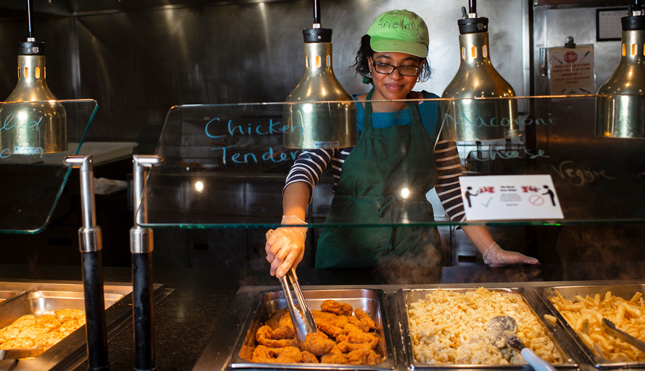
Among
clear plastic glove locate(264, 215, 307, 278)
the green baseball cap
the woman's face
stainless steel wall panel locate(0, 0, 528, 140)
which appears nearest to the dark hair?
the woman's face

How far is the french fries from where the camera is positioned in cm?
129

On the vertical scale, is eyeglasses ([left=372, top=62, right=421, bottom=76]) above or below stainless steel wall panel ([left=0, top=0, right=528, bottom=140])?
below

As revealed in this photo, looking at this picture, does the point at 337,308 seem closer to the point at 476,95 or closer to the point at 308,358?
the point at 308,358

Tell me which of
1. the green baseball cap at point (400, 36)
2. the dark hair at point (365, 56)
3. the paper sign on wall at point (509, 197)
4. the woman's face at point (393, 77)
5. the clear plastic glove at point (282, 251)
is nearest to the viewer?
the paper sign on wall at point (509, 197)

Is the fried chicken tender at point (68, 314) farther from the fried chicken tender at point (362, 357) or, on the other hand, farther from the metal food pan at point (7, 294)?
the fried chicken tender at point (362, 357)

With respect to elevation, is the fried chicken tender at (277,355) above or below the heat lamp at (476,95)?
below

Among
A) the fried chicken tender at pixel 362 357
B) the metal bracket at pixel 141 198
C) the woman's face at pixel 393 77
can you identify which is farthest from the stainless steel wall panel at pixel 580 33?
the metal bracket at pixel 141 198

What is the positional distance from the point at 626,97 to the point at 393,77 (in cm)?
107

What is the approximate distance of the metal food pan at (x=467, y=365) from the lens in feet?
4.02

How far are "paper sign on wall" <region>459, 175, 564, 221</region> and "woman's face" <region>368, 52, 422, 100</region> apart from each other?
1088 mm

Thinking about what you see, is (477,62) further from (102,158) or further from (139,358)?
(102,158)

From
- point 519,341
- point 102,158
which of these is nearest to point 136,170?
point 519,341

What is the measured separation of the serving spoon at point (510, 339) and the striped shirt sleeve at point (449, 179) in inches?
13.4

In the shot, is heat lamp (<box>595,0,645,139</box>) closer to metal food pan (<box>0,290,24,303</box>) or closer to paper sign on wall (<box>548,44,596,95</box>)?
metal food pan (<box>0,290,24,303</box>)
